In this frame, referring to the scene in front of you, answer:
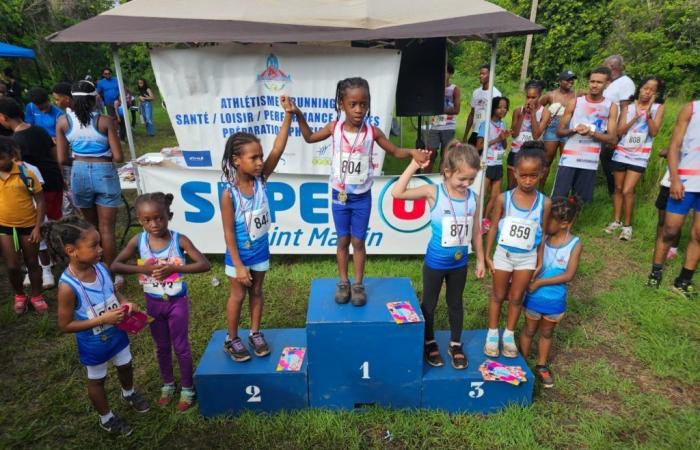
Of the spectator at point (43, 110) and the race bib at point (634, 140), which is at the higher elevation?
the spectator at point (43, 110)

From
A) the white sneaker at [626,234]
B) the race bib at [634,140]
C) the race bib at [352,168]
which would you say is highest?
the race bib at [352,168]

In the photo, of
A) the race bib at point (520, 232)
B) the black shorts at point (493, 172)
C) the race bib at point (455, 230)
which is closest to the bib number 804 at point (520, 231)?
the race bib at point (520, 232)

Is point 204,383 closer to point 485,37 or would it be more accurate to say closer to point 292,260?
point 292,260

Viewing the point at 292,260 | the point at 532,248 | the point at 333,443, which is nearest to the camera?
the point at 333,443

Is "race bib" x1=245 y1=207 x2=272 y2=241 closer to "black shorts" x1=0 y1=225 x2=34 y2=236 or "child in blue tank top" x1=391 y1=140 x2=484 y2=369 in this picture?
"child in blue tank top" x1=391 y1=140 x2=484 y2=369

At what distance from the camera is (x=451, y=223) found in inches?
114

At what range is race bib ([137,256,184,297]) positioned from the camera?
109 inches

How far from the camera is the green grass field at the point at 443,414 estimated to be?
2865 mm

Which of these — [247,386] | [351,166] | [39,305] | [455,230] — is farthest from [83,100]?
[455,230]

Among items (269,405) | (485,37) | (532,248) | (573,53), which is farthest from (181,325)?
(573,53)

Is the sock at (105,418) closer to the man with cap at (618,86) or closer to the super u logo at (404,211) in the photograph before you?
the super u logo at (404,211)

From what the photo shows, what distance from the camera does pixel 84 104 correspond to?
402 centimetres

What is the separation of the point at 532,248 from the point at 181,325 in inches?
96.6

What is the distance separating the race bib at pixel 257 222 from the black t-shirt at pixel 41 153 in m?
3.14
